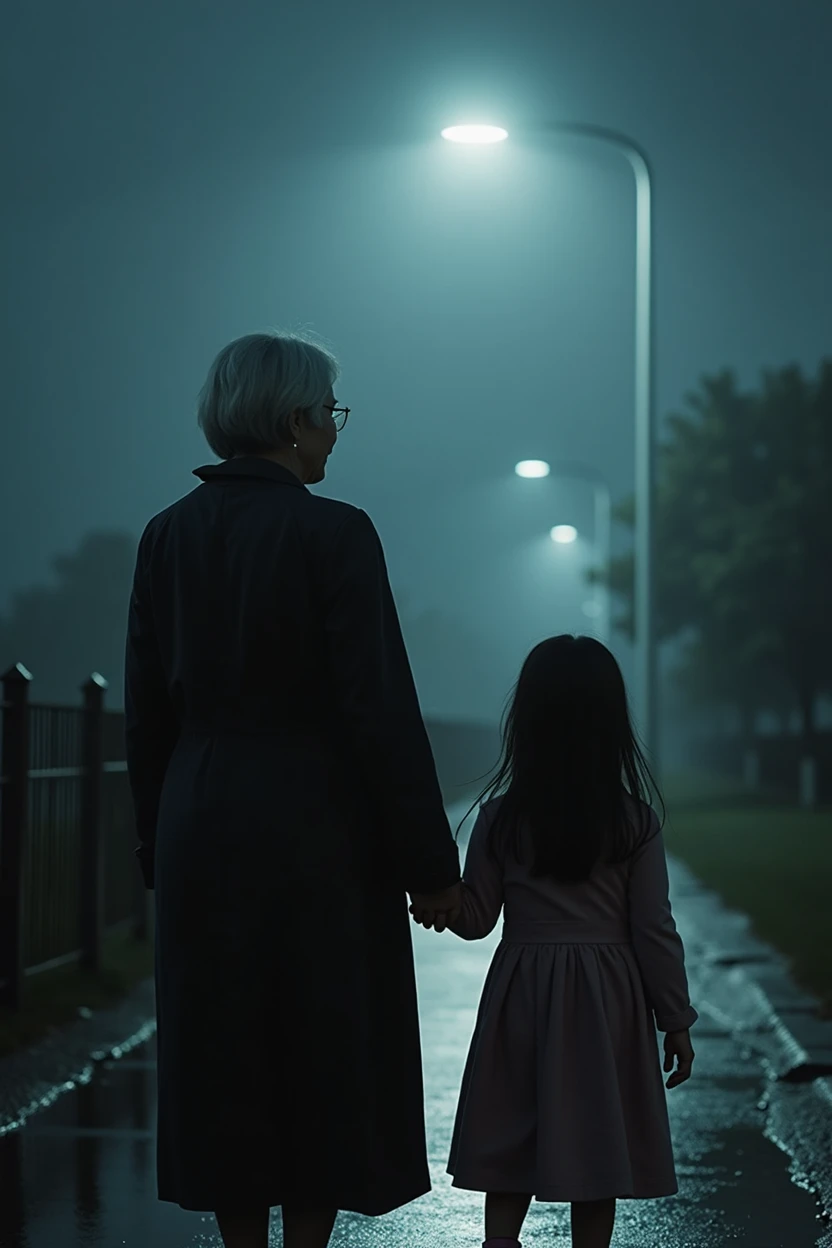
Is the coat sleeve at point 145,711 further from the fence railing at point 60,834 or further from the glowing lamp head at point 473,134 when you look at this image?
the glowing lamp head at point 473,134

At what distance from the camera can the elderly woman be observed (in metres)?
3.49

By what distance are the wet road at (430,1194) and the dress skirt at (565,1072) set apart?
99 cm

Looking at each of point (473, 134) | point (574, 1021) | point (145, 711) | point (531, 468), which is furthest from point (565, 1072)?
point (531, 468)

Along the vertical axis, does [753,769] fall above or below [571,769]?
below

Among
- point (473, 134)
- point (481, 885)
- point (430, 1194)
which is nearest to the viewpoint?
point (481, 885)

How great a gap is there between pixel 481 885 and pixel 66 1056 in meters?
3.95

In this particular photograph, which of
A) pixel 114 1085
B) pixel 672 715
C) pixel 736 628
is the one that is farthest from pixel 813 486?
pixel 672 715

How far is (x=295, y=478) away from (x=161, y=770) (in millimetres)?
649

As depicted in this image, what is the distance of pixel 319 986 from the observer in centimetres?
352

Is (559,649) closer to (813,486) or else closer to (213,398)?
(213,398)

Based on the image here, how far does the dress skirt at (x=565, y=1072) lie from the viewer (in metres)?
3.68

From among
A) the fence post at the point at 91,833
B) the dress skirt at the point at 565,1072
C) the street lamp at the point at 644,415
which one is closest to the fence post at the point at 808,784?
the street lamp at the point at 644,415

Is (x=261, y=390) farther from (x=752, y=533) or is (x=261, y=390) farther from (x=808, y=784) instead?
(x=752, y=533)

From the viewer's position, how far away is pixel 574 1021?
375 centimetres
